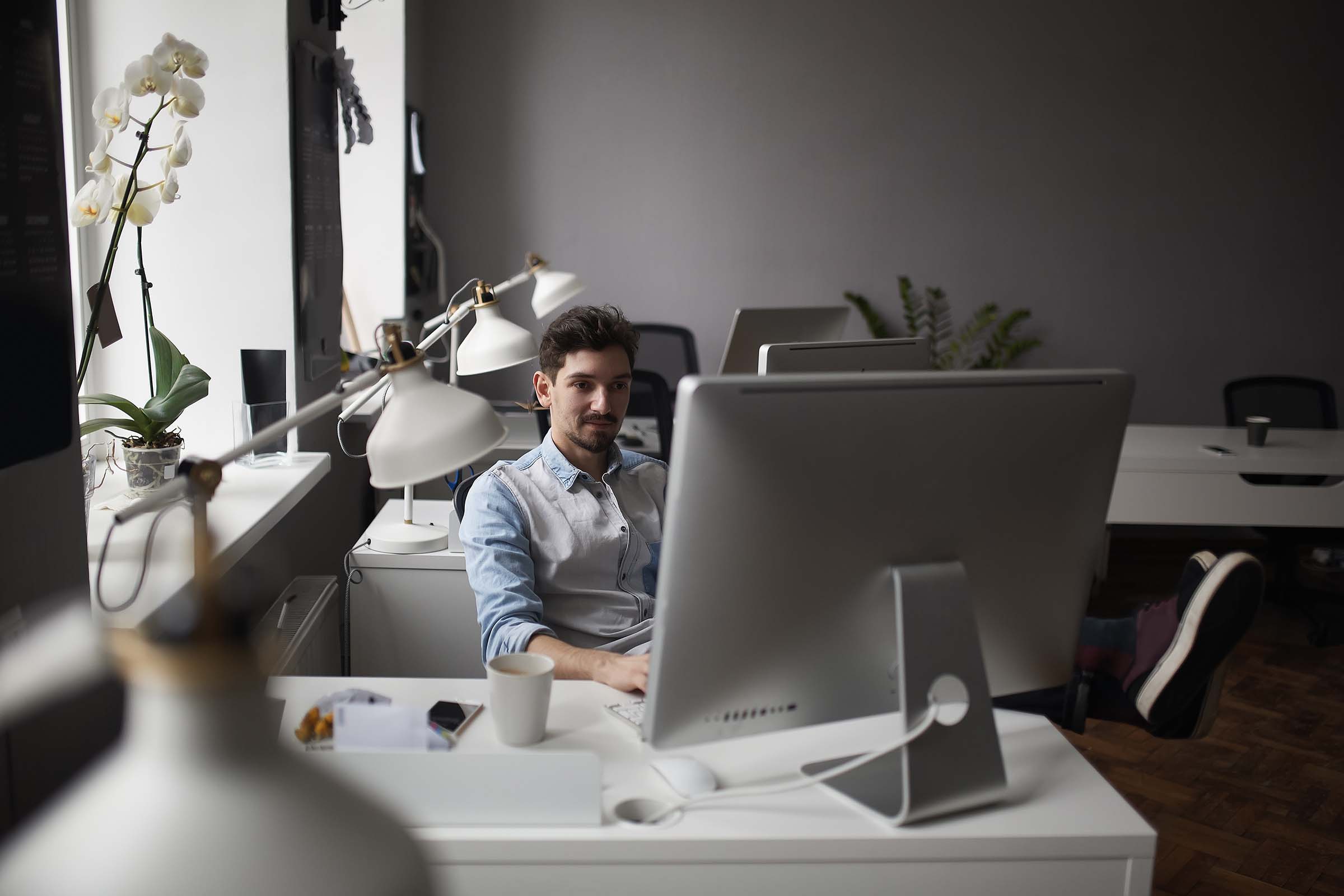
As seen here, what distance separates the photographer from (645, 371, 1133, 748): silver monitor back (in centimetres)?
114

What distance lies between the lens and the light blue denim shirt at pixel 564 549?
6.17 feet

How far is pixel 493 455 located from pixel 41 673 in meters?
3.52

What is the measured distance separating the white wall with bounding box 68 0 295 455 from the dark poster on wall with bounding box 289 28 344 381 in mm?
44

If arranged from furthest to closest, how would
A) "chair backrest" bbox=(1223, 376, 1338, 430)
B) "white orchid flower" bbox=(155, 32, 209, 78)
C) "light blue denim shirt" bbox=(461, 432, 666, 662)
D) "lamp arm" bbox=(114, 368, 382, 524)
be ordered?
"chair backrest" bbox=(1223, 376, 1338, 430)
"light blue denim shirt" bbox=(461, 432, 666, 662)
"white orchid flower" bbox=(155, 32, 209, 78)
"lamp arm" bbox=(114, 368, 382, 524)

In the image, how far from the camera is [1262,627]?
161 inches

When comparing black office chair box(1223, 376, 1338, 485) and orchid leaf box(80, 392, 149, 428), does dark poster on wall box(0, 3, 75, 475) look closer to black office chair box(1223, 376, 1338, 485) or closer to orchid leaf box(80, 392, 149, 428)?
orchid leaf box(80, 392, 149, 428)

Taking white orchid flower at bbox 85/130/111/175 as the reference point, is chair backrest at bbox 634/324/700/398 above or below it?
below

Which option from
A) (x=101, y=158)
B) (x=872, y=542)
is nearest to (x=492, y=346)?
(x=101, y=158)

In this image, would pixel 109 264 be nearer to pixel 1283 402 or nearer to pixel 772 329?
pixel 772 329

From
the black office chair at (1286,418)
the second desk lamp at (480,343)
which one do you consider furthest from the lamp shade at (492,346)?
the black office chair at (1286,418)

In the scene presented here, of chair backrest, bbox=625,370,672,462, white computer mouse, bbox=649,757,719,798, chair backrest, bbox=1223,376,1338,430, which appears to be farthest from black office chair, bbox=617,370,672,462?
chair backrest, bbox=1223,376,1338,430

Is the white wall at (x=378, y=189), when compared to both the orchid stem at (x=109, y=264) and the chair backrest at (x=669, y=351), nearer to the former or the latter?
the chair backrest at (x=669, y=351)

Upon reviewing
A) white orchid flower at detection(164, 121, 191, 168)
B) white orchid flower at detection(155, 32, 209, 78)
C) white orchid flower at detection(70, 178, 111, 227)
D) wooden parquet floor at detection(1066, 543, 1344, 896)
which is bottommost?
wooden parquet floor at detection(1066, 543, 1344, 896)

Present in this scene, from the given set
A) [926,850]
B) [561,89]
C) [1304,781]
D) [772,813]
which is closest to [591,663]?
[772,813]
